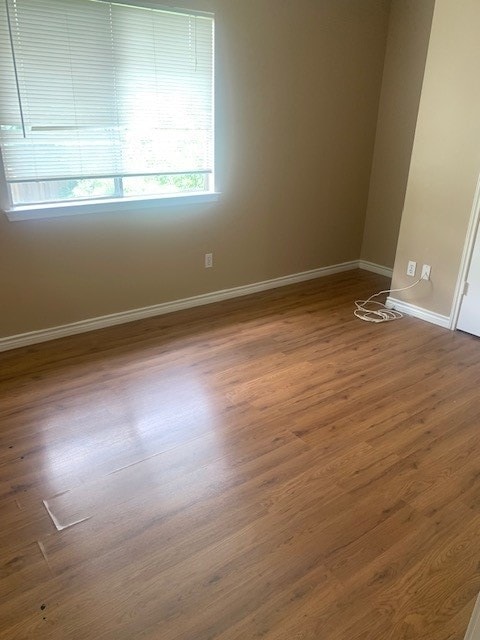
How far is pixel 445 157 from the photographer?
329 centimetres

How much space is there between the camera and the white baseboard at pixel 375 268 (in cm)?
471

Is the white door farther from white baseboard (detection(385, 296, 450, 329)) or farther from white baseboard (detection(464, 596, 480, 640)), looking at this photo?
white baseboard (detection(464, 596, 480, 640))

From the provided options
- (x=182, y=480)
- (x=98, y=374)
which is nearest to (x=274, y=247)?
(x=98, y=374)

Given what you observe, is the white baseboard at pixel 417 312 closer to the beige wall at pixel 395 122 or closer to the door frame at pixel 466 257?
the door frame at pixel 466 257

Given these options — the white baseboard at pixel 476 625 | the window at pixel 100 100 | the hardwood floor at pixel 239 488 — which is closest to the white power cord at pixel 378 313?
the hardwood floor at pixel 239 488

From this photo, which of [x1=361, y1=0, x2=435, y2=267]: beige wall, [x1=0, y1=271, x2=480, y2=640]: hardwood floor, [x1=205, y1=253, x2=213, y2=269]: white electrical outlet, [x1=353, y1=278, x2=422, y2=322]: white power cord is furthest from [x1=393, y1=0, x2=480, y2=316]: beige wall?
[x1=205, y1=253, x2=213, y2=269]: white electrical outlet

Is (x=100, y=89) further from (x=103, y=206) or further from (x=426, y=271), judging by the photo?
(x=426, y=271)

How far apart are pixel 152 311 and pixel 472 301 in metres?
2.35

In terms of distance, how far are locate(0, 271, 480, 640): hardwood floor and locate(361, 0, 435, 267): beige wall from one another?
5.93 ft

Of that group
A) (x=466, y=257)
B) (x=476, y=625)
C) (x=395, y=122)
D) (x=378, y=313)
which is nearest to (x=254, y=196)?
(x=378, y=313)

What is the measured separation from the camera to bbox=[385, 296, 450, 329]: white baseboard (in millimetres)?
3549

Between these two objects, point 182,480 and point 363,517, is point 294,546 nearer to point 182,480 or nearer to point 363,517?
point 363,517

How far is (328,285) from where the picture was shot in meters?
4.43

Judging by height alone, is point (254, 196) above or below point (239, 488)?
above
